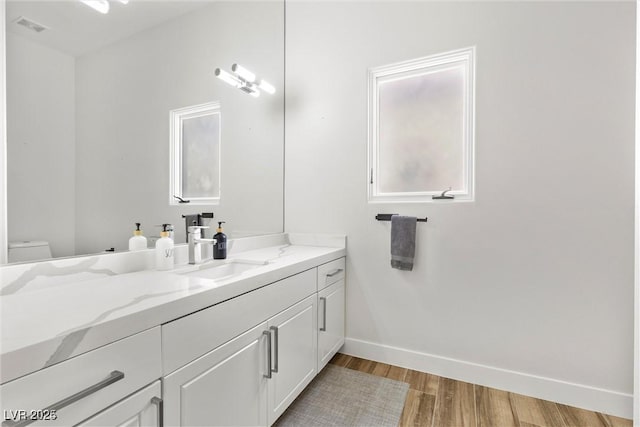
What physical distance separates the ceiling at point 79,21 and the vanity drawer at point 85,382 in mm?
1159

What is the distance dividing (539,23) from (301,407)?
8.52 feet

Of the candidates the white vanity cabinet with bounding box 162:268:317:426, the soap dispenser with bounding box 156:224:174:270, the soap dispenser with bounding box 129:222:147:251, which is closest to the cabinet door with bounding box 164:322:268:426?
the white vanity cabinet with bounding box 162:268:317:426

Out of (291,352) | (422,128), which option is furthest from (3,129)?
(422,128)

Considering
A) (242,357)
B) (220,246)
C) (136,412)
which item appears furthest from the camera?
(220,246)

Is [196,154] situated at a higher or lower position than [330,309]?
higher

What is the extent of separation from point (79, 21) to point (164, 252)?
1021 mm

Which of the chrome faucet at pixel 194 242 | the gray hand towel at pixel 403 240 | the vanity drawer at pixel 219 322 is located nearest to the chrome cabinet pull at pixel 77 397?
the vanity drawer at pixel 219 322

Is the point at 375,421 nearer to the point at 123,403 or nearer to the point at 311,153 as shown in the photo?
the point at 123,403

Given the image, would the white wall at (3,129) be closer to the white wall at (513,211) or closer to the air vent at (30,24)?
the air vent at (30,24)

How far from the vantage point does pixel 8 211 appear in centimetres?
103

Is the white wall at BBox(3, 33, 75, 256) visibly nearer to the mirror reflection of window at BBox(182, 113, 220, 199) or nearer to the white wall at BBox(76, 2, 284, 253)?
the white wall at BBox(76, 2, 284, 253)

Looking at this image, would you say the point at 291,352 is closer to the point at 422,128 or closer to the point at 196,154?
the point at 196,154

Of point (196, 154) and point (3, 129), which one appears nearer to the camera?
point (3, 129)

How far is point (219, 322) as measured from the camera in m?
1.07
